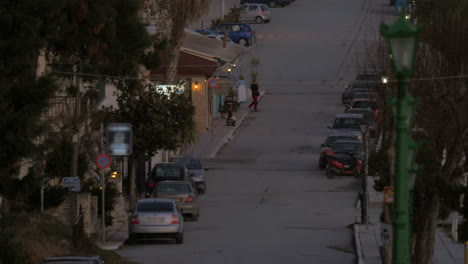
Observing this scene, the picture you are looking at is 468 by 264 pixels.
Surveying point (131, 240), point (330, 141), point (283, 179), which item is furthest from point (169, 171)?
point (330, 141)

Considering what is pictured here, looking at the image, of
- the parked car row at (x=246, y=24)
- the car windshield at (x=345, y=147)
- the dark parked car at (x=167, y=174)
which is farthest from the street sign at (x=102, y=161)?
the parked car row at (x=246, y=24)

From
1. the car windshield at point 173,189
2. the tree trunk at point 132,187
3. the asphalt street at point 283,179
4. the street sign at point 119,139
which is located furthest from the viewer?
the tree trunk at point 132,187

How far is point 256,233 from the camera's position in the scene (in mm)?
36125

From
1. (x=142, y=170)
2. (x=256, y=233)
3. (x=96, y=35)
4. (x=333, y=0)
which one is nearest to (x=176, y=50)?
(x=142, y=170)

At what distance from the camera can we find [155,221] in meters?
33.2

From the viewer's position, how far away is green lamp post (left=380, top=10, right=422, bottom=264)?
38.9 feet

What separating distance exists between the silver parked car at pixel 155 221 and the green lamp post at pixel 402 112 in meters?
20.8

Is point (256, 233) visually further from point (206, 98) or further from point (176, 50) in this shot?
point (206, 98)

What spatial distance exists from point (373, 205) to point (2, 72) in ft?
84.8

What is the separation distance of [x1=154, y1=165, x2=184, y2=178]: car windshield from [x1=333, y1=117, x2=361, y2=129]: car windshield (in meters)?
15.0

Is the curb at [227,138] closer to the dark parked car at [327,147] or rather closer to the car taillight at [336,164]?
the dark parked car at [327,147]

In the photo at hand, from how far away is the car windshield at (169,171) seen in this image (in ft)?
143

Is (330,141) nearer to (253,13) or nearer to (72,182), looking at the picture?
(72,182)

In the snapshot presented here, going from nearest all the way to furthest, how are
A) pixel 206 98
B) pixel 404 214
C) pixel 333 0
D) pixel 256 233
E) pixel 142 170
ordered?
pixel 404 214
pixel 256 233
pixel 142 170
pixel 206 98
pixel 333 0
